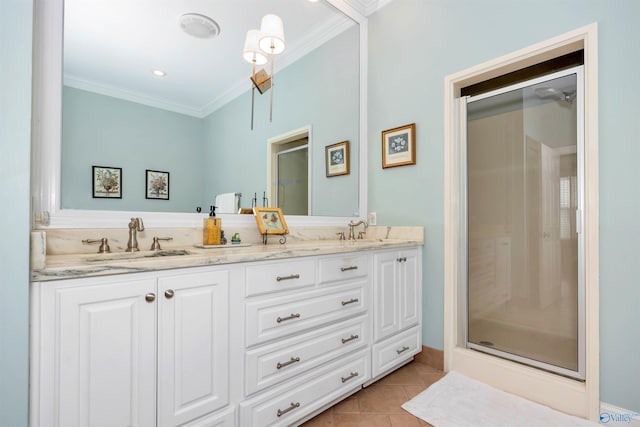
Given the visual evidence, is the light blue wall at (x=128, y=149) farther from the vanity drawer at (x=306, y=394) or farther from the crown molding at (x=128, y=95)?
the vanity drawer at (x=306, y=394)

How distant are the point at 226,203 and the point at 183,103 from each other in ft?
2.01

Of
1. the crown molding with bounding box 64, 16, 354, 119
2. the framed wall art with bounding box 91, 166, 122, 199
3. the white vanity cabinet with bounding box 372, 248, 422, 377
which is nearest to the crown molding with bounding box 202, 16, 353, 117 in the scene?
the crown molding with bounding box 64, 16, 354, 119

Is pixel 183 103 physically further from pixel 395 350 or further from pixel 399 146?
pixel 395 350

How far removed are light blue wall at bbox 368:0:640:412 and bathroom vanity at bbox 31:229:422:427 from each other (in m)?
0.66

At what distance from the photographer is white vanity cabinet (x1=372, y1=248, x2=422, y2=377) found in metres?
1.90

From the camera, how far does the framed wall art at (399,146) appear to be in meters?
2.33

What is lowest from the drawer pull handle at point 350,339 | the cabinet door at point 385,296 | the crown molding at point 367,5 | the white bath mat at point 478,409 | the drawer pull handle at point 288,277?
the white bath mat at point 478,409

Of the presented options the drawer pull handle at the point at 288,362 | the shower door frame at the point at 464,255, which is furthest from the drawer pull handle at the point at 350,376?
the shower door frame at the point at 464,255

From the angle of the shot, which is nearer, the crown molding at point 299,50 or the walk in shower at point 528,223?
the walk in shower at point 528,223

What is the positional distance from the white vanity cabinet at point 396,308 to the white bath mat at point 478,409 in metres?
0.27

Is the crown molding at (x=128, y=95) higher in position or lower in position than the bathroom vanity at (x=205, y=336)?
higher

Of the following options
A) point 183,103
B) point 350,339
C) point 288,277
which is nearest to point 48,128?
point 183,103

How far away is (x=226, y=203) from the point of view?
188 cm

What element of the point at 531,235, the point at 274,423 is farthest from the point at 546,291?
the point at 274,423
